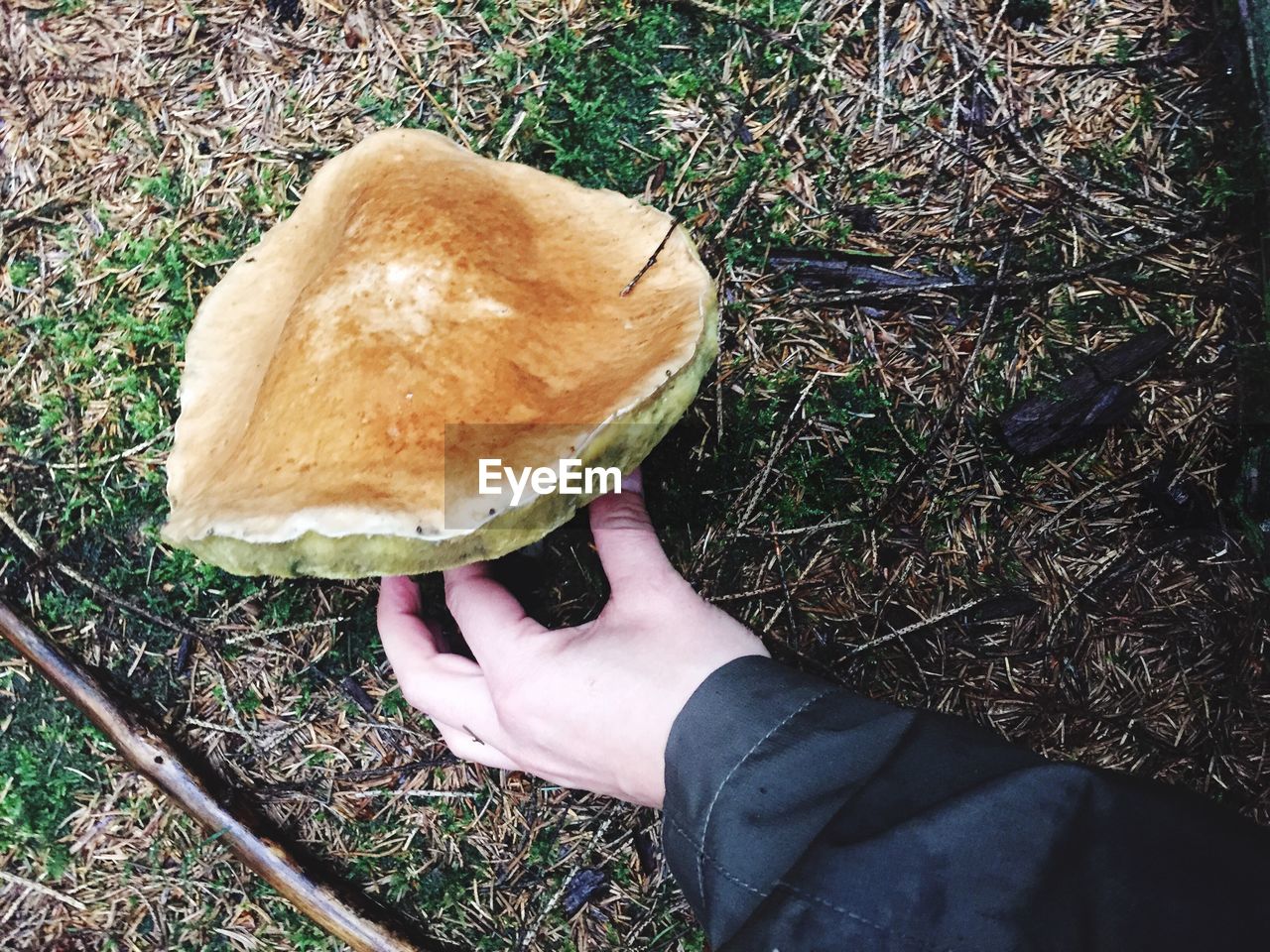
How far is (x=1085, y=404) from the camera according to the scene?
256 cm

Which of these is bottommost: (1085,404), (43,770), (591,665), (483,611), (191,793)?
(43,770)

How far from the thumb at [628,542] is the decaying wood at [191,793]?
4.91 ft

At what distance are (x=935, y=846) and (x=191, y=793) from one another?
238cm

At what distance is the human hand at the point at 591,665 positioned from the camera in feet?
6.63

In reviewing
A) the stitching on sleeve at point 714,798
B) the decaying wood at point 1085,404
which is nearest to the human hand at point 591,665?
the stitching on sleeve at point 714,798

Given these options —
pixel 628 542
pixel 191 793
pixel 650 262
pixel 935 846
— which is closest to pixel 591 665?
pixel 628 542

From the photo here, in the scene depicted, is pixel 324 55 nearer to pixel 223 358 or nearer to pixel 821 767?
pixel 223 358

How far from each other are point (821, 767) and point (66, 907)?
2.80 meters

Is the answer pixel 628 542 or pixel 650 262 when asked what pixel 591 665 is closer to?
pixel 628 542

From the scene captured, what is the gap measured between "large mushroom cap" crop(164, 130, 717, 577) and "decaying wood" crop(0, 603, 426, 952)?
1243 millimetres

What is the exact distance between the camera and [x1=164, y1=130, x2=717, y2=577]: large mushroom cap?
161 cm

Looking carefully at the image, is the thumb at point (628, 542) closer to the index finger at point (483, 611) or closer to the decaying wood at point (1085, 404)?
the index finger at point (483, 611)

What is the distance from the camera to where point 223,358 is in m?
2.13

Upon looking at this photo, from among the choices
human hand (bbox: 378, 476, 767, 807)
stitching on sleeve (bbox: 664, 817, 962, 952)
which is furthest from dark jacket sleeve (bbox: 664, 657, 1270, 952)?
human hand (bbox: 378, 476, 767, 807)
